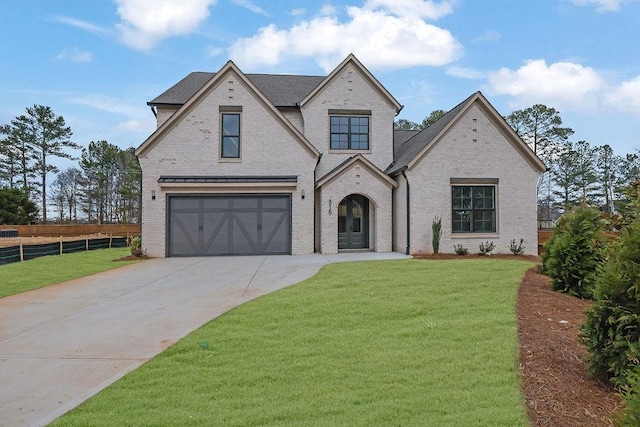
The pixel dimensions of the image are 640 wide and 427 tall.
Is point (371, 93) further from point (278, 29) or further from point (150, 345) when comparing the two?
point (150, 345)

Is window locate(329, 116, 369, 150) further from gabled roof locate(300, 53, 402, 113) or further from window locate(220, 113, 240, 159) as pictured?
window locate(220, 113, 240, 159)

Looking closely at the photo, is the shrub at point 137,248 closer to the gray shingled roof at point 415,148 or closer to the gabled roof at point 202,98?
the gabled roof at point 202,98

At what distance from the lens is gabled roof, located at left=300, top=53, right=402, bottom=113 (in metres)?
19.8

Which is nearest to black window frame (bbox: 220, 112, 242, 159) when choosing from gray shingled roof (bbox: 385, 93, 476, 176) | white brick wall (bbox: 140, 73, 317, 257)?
white brick wall (bbox: 140, 73, 317, 257)

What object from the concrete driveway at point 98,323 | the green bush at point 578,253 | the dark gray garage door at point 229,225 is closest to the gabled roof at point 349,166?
the dark gray garage door at point 229,225

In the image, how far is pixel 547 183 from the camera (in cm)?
4438

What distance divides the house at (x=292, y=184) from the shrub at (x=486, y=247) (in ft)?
0.88

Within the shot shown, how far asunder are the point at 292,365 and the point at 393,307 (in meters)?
2.84

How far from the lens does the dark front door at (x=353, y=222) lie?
62.4 ft

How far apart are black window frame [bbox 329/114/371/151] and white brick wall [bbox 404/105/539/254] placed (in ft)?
12.6

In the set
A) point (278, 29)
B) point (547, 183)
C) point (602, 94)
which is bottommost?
point (547, 183)

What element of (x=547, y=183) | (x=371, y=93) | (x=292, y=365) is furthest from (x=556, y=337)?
(x=547, y=183)

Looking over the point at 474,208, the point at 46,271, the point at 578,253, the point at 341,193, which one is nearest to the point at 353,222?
the point at 341,193

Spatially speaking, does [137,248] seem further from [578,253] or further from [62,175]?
[62,175]
